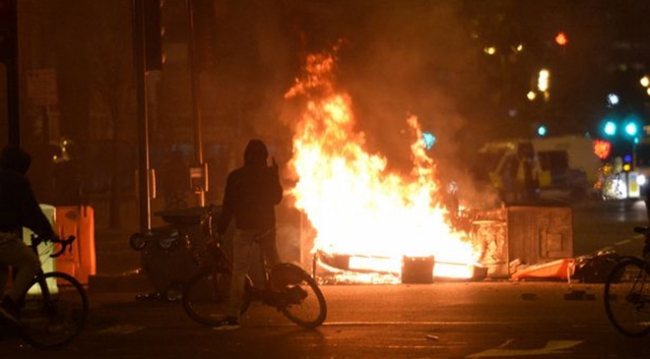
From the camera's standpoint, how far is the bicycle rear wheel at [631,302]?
10.5m

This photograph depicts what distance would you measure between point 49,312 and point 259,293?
194cm

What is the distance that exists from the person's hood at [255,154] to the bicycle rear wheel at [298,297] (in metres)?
0.95

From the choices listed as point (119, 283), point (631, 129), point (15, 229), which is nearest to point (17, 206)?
point (15, 229)

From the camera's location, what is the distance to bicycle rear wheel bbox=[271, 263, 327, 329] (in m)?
11.1

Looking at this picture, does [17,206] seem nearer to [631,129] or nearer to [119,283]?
[119,283]

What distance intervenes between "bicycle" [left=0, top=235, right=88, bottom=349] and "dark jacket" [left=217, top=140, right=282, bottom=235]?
142 centimetres

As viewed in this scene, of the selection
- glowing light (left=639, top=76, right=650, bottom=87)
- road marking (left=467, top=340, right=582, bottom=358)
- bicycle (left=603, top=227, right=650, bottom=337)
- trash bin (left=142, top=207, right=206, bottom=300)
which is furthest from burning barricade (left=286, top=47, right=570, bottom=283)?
glowing light (left=639, top=76, right=650, bottom=87)

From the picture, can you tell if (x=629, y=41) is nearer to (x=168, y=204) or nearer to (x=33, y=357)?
(x=168, y=204)

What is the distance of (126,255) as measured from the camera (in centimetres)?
2303

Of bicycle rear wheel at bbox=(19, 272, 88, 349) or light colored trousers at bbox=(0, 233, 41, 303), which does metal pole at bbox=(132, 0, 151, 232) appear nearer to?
bicycle rear wheel at bbox=(19, 272, 88, 349)

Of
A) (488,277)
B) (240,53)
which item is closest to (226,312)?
(488,277)

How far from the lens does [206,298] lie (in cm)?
1155

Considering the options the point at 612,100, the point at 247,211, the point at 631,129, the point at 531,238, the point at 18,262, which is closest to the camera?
the point at 18,262

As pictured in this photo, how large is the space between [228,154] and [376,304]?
1481cm
